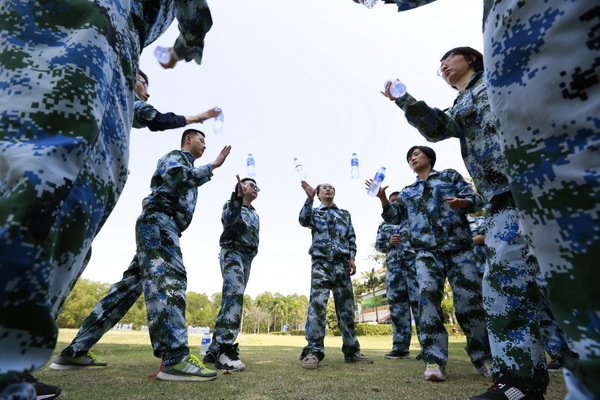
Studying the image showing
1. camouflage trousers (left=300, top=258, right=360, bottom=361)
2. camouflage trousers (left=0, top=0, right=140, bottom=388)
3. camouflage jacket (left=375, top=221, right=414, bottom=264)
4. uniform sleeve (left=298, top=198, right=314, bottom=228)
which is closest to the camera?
camouflage trousers (left=0, top=0, right=140, bottom=388)

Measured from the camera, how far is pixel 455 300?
3.60m

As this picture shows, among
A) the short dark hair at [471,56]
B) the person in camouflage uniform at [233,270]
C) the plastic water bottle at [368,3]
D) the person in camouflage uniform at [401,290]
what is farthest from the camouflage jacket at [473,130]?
the person in camouflage uniform at [401,290]

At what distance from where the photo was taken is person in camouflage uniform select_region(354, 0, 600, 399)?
1.78 feet

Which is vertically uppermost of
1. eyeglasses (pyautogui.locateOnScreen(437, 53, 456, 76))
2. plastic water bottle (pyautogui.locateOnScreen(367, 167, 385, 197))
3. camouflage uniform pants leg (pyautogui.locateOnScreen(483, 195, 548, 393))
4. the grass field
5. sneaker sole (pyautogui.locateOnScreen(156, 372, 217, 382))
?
eyeglasses (pyautogui.locateOnScreen(437, 53, 456, 76))

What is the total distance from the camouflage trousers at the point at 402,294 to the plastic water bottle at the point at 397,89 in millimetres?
4395

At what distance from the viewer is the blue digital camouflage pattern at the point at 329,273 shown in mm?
4421

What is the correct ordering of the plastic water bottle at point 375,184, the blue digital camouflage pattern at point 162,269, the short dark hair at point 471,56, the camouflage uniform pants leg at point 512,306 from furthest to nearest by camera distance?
1. the plastic water bottle at point 375,184
2. the short dark hair at point 471,56
3. the blue digital camouflage pattern at point 162,269
4. the camouflage uniform pants leg at point 512,306

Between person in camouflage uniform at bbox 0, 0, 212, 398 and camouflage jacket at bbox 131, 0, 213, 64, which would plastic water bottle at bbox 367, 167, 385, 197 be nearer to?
camouflage jacket at bbox 131, 0, 213, 64

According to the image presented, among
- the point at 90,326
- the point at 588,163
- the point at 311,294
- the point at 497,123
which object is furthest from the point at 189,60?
the point at 311,294

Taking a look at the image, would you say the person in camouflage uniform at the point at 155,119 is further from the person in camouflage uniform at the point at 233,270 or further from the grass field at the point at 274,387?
the grass field at the point at 274,387

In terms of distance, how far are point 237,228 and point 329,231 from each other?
56.0 inches

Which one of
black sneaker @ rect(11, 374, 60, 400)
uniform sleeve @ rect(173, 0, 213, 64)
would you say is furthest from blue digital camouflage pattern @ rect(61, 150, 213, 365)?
uniform sleeve @ rect(173, 0, 213, 64)

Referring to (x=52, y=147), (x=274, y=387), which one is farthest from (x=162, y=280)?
(x=52, y=147)

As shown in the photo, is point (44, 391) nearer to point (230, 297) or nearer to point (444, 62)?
point (230, 297)
